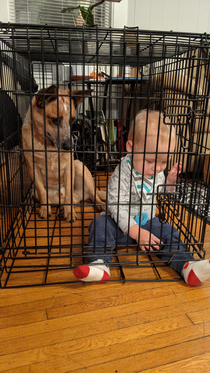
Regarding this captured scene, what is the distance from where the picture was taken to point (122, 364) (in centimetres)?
77

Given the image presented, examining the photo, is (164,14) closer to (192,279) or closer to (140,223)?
(140,223)

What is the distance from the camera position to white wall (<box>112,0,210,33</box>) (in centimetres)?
379

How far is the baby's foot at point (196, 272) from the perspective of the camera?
1019mm

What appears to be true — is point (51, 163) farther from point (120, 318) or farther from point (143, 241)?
point (120, 318)

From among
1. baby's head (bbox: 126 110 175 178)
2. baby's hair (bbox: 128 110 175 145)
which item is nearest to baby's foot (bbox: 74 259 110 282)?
baby's head (bbox: 126 110 175 178)

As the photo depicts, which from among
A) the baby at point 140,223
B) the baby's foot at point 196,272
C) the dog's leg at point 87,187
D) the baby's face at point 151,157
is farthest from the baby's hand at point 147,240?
the dog's leg at point 87,187

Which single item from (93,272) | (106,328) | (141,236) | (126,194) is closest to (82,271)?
(93,272)

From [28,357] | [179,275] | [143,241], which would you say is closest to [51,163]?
[143,241]

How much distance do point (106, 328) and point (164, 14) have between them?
4.32 metres

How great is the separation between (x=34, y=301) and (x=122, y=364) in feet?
1.26

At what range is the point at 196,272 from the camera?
104 cm

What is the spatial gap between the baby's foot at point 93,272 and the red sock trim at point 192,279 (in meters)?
0.32

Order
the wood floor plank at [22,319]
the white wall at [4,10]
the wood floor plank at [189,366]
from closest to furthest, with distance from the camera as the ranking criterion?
the wood floor plank at [189,366] < the wood floor plank at [22,319] < the white wall at [4,10]

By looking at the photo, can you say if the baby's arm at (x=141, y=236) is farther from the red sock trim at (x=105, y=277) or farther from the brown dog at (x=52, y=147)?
the brown dog at (x=52, y=147)
